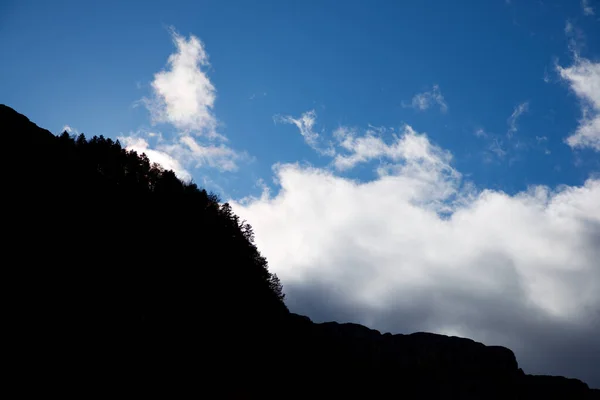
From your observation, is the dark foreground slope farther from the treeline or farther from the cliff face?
the cliff face

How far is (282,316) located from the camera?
1737 inches

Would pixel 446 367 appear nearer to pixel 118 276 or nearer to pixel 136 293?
pixel 136 293

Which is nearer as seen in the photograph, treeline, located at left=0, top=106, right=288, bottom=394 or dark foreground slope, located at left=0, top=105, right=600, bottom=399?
dark foreground slope, located at left=0, top=105, right=600, bottom=399

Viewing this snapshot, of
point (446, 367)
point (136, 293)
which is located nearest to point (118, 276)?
point (136, 293)

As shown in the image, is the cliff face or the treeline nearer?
the treeline

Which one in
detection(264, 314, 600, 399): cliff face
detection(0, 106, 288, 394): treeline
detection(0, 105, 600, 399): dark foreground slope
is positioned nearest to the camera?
detection(0, 105, 600, 399): dark foreground slope

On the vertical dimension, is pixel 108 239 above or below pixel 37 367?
above

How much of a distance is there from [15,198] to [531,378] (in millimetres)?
116502

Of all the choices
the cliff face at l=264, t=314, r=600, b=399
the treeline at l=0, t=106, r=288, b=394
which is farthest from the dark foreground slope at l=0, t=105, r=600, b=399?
the cliff face at l=264, t=314, r=600, b=399

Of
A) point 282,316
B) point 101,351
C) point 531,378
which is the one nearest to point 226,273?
point 282,316

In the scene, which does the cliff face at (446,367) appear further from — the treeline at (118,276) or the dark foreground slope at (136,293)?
the treeline at (118,276)

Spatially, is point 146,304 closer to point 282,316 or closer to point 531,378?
point 282,316

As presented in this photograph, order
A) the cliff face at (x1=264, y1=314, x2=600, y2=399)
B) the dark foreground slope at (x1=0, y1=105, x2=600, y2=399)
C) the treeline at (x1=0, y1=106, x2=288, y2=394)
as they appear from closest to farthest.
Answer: the dark foreground slope at (x1=0, y1=105, x2=600, y2=399) < the treeline at (x1=0, y1=106, x2=288, y2=394) < the cliff face at (x1=264, y1=314, x2=600, y2=399)

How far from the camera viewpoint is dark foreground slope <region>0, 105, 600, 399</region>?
20750 millimetres
